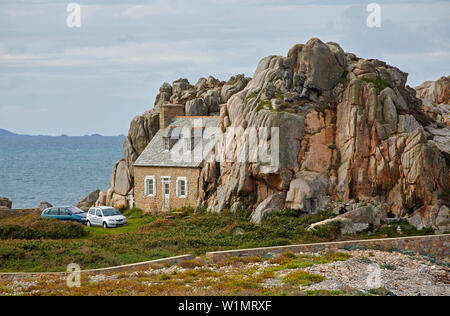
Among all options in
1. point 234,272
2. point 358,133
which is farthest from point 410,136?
point 234,272

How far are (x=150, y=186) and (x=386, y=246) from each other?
20.8 m

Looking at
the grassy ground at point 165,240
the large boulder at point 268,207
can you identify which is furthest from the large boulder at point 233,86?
the large boulder at point 268,207

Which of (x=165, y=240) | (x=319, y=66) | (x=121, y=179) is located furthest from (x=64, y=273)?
(x=121, y=179)

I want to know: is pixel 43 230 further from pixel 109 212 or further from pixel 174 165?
pixel 174 165

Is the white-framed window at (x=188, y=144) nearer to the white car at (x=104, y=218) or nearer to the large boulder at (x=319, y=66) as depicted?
the white car at (x=104, y=218)

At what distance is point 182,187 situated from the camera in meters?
45.8

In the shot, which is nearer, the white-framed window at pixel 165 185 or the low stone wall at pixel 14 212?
the white-framed window at pixel 165 185

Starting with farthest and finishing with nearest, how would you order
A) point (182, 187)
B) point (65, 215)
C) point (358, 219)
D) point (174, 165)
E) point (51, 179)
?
point (51, 179) < point (174, 165) < point (182, 187) < point (65, 215) < point (358, 219)

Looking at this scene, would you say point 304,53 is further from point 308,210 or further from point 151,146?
point 151,146

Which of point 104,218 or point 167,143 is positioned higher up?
point 167,143

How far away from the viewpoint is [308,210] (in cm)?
3847

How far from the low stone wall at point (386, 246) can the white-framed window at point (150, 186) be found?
17135mm

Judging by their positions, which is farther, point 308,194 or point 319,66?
point 319,66

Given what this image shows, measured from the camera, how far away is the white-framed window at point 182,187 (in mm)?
45497
